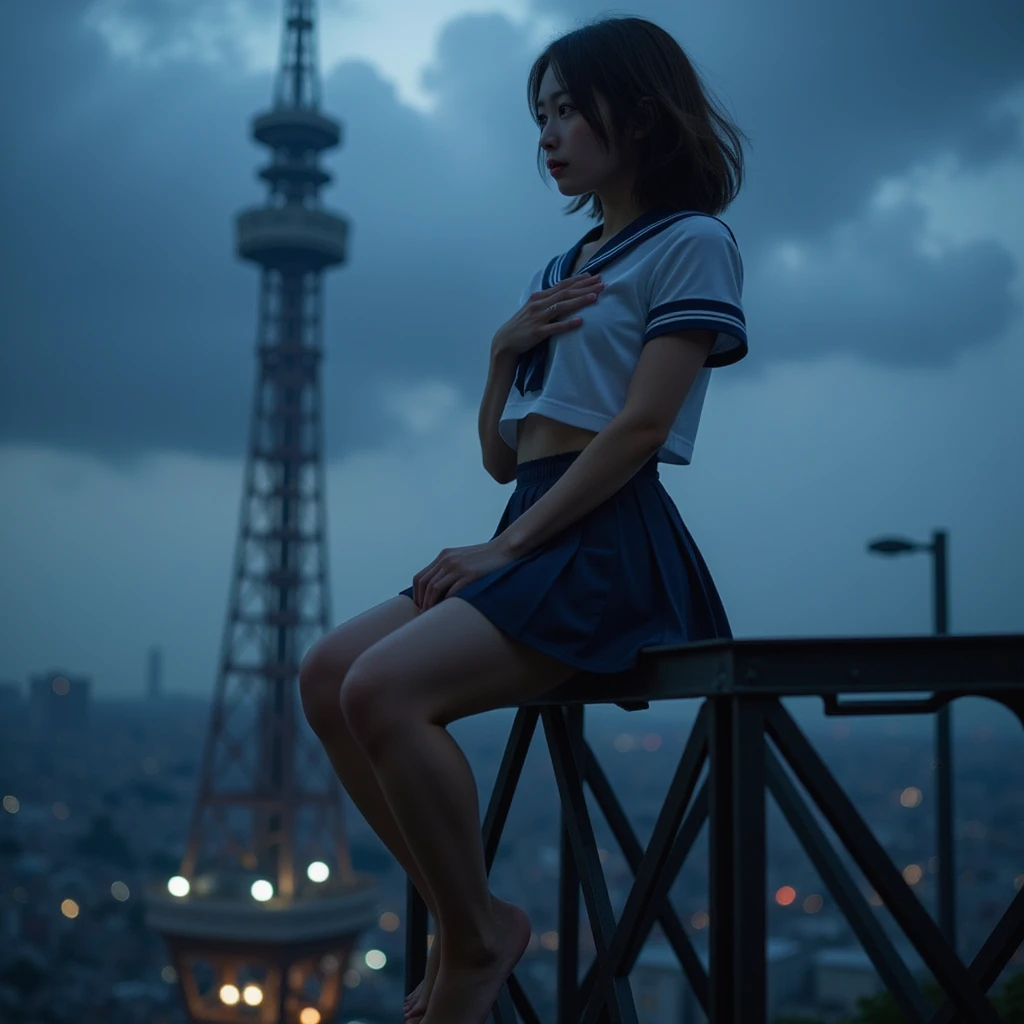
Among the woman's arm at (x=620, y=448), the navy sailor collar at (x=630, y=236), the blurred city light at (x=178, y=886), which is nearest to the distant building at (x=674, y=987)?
the navy sailor collar at (x=630, y=236)

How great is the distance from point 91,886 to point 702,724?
3413cm

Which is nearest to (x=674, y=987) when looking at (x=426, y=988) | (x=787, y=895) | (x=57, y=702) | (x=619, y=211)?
(x=426, y=988)

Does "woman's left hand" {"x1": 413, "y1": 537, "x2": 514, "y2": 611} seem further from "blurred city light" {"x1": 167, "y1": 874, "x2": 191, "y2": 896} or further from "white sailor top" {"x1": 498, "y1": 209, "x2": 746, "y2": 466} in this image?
"blurred city light" {"x1": 167, "y1": 874, "x2": 191, "y2": 896}

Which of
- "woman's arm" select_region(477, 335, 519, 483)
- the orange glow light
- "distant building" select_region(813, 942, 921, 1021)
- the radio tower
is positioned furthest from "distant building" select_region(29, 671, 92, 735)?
"woman's arm" select_region(477, 335, 519, 483)

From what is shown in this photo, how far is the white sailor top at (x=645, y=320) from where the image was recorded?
171 cm

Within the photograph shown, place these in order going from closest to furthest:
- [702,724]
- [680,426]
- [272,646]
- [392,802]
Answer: [702,724], [392,802], [680,426], [272,646]

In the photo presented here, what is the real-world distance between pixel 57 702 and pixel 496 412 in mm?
36849

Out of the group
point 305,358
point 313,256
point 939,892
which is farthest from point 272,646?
point 939,892

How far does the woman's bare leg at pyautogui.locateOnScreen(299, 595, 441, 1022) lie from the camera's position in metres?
1.82

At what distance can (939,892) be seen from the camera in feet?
19.6

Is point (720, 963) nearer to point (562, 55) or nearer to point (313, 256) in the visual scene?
point (562, 55)

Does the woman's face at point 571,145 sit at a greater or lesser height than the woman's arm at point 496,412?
greater

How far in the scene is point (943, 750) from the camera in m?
6.07

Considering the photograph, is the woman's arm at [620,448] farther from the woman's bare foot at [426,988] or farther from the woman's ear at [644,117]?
the woman's bare foot at [426,988]
